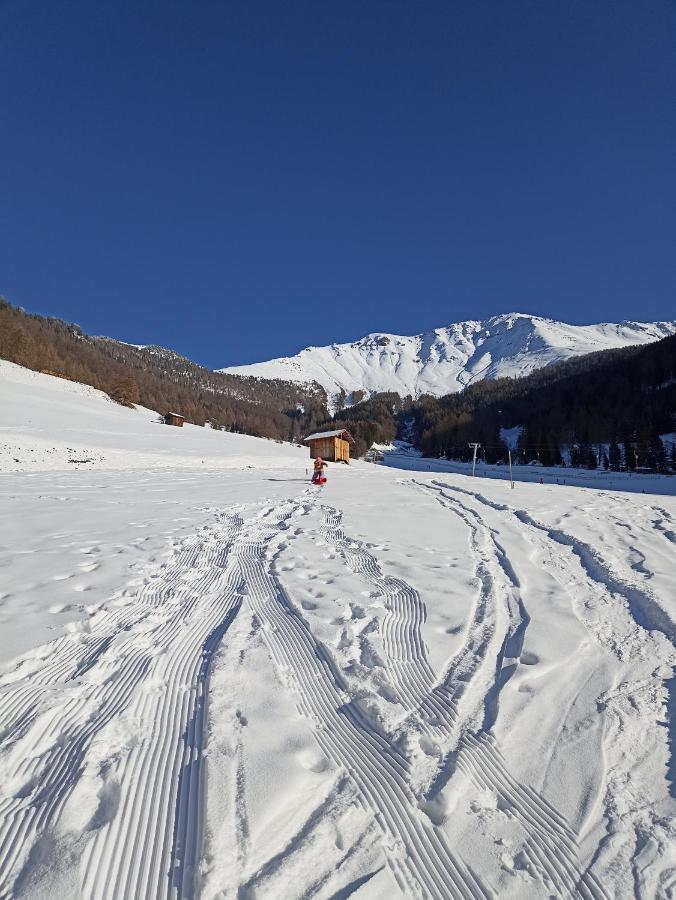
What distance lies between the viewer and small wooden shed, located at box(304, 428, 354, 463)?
2010 inches

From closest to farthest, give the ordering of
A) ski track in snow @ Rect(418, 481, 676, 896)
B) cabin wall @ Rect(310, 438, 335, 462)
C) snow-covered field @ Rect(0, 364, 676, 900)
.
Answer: snow-covered field @ Rect(0, 364, 676, 900)
ski track in snow @ Rect(418, 481, 676, 896)
cabin wall @ Rect(310, 438, 335, 462)

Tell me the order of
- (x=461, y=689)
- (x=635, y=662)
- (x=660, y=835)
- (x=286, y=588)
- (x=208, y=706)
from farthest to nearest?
(x=286, y=588) < (x=635, y=662) < (x=461, y=689) < (x=208, y=706) < (x=660, y=835)

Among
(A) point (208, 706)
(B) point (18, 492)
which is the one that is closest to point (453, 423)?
(B) point (18, 492)

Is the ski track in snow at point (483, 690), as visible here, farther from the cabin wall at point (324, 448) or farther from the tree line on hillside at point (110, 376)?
the tree line on hillside at point (110, 376)

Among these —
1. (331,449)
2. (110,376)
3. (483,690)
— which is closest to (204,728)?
(483,690)

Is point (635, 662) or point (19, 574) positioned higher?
point (635, 662)

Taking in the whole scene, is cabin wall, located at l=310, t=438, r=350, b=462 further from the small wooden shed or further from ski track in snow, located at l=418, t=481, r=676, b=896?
ski track in snow, located at l=418, t=481, r=676, b=896

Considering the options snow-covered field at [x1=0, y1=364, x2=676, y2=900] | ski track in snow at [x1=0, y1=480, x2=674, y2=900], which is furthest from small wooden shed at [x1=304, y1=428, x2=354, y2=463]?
ski track in snow at [x1=0, y1=480, x2=674, y2=900]

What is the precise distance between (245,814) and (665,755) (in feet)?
8.67

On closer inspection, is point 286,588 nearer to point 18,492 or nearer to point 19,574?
point 19,574

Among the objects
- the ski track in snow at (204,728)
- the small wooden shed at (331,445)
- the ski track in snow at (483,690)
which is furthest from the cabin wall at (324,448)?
the ski track in snow at (204,728)

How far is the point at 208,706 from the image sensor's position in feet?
10.0

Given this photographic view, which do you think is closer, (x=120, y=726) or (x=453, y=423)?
(x=120, y=726)

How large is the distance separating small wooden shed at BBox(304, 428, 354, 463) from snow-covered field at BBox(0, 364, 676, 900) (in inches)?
1724
